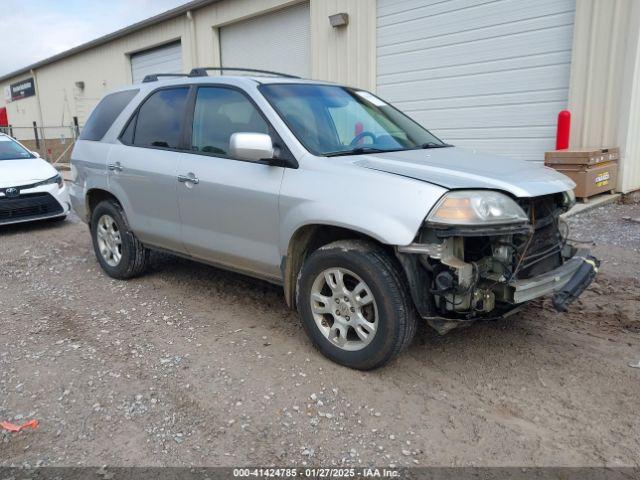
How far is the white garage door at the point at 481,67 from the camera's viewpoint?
853 cm

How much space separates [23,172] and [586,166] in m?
8.02

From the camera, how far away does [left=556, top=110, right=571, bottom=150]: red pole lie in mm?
8055

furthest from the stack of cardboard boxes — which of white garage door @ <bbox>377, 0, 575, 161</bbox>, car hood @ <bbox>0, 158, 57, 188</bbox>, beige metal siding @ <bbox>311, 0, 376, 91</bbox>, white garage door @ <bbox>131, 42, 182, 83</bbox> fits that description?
white garage door @ <bbox>131, 42, 182, 83</bbox>

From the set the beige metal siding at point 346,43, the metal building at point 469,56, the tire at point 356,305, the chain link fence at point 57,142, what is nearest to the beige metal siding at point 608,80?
the metal building at point 469,56

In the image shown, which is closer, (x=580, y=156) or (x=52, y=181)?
(x=580, y=156)

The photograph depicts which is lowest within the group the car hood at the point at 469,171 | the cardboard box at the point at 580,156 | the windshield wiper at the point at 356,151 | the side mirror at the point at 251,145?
the cardboard box at the point at 580,156

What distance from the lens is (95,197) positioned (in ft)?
18.3

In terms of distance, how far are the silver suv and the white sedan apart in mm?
3647

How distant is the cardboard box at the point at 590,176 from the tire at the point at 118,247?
18.3 ft

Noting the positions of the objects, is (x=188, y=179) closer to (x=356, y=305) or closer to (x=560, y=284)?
(x=356, y=305)

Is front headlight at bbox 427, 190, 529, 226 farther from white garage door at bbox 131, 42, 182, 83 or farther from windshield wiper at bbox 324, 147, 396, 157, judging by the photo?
white garage door at bbox 131, 42, 182, 83

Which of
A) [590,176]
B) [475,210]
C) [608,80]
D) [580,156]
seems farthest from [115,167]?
[608,80]

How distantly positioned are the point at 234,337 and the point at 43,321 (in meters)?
Answer: 1.65

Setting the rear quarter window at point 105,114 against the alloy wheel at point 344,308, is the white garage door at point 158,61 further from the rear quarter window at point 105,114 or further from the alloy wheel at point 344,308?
the alloy wheel at point 344,308
